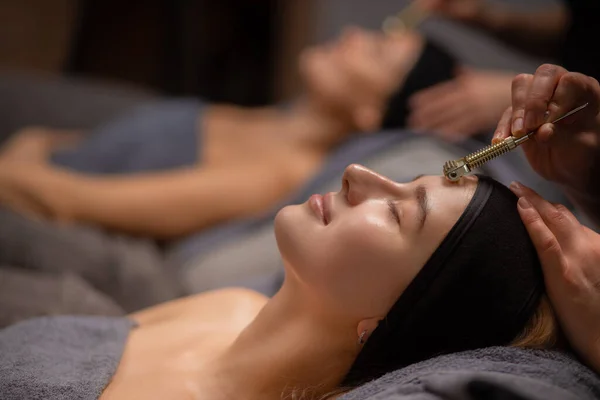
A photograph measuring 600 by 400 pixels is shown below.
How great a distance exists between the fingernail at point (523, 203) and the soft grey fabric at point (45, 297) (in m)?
0.76

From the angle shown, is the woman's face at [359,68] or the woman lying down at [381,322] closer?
the woman lying down at [381,322]

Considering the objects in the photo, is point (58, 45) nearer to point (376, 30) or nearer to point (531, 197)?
point (376, 30)

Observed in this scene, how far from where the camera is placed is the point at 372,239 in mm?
800

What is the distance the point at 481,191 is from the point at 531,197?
0.07 meters

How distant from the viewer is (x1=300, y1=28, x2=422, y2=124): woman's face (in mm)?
1708

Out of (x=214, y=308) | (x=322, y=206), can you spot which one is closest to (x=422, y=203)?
(x=322, y=206)

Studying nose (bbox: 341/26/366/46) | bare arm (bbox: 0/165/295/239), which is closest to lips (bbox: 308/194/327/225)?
bare arm (bbox: 0/165/295/239)

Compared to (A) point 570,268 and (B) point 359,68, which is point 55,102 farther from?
(A) point 570,268

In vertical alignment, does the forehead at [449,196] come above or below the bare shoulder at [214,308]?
above

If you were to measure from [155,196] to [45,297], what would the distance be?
51cm

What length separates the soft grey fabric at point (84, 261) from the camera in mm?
1271

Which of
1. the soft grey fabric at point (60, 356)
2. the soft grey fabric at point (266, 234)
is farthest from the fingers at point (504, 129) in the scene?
the soft grey fabric at point (60, 356)

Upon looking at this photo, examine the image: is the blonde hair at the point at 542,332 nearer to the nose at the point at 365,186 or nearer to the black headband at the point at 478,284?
the black headband at the point at 478,284

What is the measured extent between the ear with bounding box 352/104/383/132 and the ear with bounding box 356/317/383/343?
0.94 metres
